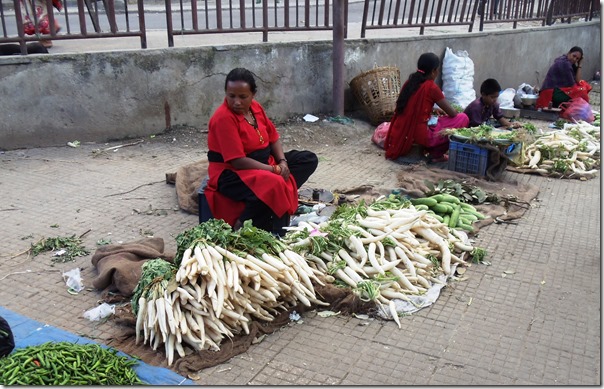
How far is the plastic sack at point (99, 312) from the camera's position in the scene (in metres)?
3.78

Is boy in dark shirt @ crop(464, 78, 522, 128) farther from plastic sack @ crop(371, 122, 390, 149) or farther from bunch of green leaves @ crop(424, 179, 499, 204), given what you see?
bunch of green leaves @ crop(424, 179, 499, 204)

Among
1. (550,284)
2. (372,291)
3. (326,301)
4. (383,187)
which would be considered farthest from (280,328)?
(383,187)

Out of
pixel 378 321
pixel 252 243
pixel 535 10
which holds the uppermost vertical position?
pixel 535 10

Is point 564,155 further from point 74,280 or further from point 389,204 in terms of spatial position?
point 74,280

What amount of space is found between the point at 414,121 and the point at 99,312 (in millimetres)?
4643

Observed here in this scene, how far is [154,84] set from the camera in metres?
7.61

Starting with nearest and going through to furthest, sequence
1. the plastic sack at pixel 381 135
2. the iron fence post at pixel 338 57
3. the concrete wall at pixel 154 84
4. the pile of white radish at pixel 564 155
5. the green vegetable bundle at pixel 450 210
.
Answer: the green vegetable bundle at pixel 450 210 → the concrete wall at pixel 154 84 → the pile of white radish at pixel 564 155 → the plastic sack at pixel 381 135 → the iron fence post at pixel 338 57

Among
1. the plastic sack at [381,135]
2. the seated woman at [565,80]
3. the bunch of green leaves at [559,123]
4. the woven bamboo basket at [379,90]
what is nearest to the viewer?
the plastic sack at [381,135]

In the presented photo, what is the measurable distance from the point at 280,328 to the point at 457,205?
2.42 metres

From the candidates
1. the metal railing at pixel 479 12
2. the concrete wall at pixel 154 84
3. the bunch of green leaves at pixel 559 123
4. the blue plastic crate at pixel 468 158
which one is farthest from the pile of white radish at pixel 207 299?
the bunch of green leaves at pixel 559 123

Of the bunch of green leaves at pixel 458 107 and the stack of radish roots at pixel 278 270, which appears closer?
the stack of radish roots at pixel 278 270

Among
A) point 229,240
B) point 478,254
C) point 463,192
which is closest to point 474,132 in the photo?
point 463,192

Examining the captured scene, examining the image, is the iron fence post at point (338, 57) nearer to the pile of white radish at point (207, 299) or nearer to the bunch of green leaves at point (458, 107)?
the bunch of green leaves at point (458, 107)

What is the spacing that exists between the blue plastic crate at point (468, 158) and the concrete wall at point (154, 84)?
2.60m
